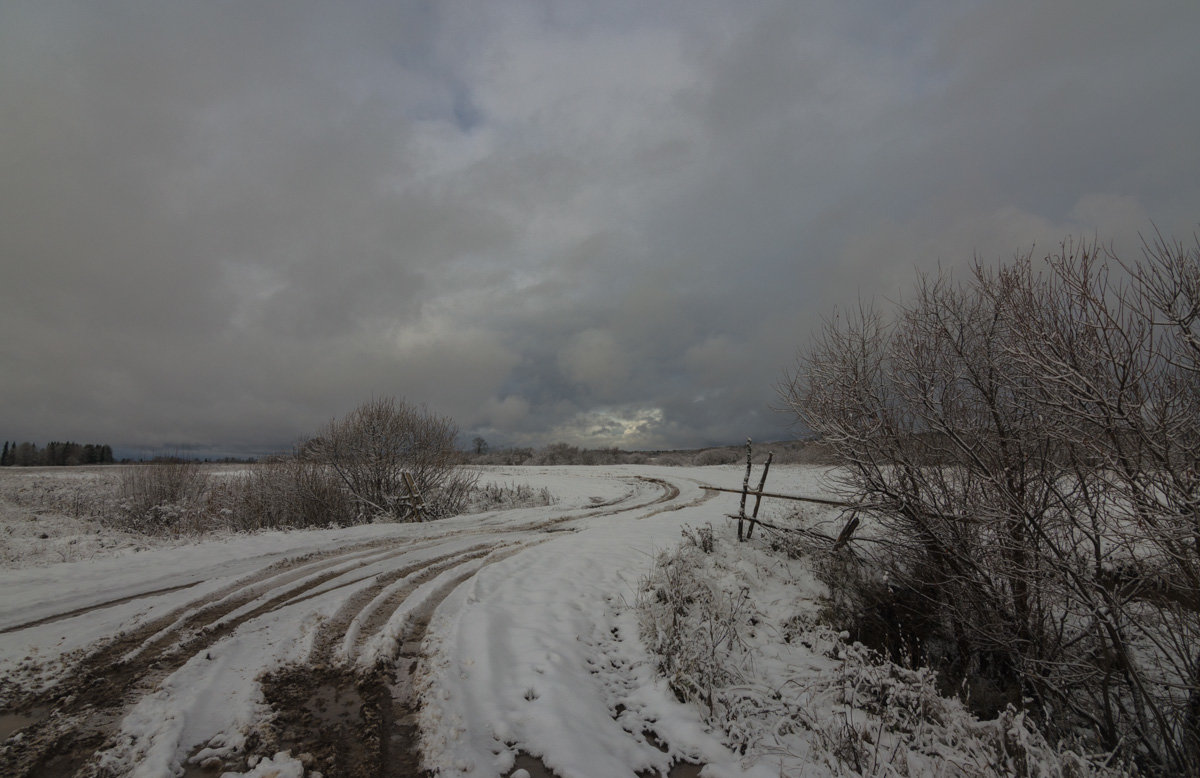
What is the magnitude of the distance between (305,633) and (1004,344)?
928 cm

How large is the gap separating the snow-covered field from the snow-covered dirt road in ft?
0.07

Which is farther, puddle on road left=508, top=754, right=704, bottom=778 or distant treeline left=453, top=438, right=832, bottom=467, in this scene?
distant treeline left=453, top=438, right=832, bottom=467

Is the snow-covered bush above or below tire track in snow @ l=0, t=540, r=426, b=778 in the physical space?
below

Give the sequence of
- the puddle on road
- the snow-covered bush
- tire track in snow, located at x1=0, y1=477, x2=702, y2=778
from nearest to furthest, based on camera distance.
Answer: tire track in snow, located at x1=0, y1=477, x2=702, y2=778, the puddle on road, the snow-covered bush

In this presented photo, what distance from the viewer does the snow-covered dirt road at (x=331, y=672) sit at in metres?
3.75

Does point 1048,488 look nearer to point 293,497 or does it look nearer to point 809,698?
point 809,698

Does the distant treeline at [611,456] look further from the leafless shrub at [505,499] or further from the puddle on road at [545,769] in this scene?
the puddle on road at [545,769]

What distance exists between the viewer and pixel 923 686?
462 cm

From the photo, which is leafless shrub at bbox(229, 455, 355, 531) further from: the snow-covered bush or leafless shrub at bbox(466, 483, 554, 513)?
the snow-covered bush

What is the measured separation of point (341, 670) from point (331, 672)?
0.09 metres

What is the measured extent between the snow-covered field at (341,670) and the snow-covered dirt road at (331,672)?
0.07 feet

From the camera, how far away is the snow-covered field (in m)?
3.77

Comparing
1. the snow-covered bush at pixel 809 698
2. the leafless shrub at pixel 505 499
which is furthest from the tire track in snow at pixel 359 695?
the leafless shrub at pixel 505 499

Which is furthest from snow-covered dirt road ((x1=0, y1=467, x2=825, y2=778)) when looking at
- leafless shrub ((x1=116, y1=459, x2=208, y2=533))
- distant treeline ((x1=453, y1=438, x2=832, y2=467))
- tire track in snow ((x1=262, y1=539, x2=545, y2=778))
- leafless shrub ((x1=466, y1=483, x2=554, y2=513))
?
distant treeline ((x1=453, y1=438, x2=832, y2=467))
